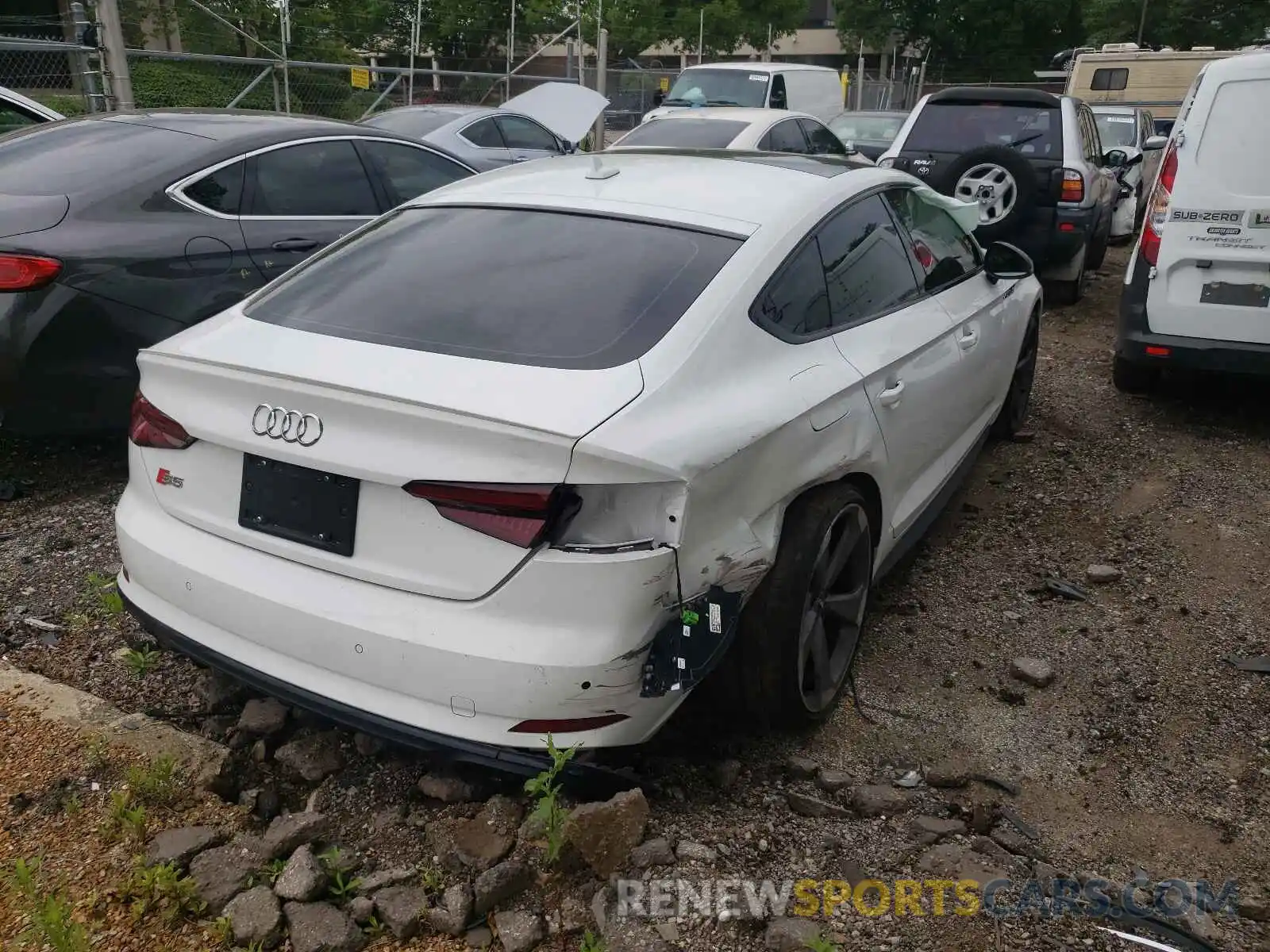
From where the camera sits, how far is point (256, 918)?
2.20 meters

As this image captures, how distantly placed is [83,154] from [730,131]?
6518 millimetres

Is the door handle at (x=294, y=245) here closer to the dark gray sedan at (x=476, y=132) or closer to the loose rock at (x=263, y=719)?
the loose rock at (x=263, y=719)

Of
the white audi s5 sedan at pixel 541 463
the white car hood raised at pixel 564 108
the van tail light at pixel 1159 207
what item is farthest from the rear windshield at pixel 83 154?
the van tail light at pixel 1159 207

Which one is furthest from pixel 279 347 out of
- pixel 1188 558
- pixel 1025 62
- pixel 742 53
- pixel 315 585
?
pixel 742 53

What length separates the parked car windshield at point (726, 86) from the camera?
13766 mm

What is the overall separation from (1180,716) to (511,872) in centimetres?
221

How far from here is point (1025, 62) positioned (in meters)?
41.4

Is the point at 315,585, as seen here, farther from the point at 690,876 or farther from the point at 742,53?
the point at 742,53

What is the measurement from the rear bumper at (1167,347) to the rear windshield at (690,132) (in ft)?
15.9

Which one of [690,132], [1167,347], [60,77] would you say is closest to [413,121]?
[690,132]

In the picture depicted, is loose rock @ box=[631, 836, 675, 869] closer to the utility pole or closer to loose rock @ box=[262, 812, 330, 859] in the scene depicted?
loose rock @ box=[262, 812, 330, 859]

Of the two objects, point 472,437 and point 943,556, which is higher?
point 472,437

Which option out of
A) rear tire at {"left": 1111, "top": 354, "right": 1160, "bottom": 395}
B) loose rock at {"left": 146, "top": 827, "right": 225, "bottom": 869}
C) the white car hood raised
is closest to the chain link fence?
the white car hood raised

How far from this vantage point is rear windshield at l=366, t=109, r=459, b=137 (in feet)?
32.1
